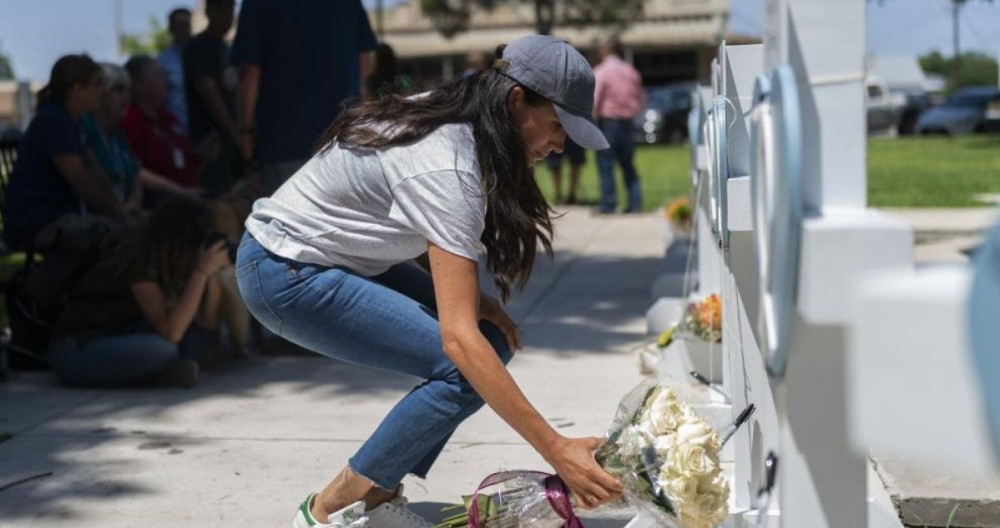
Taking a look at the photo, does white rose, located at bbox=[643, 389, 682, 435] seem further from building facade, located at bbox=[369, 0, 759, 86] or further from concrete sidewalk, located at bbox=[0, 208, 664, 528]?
building facade, located at bbox=[369, 0, 759, 86]

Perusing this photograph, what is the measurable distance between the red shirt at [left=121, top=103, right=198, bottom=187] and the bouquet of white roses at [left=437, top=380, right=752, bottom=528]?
536 centimetres

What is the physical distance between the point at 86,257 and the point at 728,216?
3664 mm

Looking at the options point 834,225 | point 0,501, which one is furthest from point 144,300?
point 834,225

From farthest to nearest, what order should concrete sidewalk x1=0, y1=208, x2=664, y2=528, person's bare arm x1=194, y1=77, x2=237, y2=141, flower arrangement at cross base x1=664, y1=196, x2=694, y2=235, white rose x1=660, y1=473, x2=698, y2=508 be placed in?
1. flower arrangement at cross base x1=664, y1=196, x2=694, y2=235
2. person's bare arm x1=194, y1=77, x2=237, y2=141
3. concrete sidewalk x1=0, y1=208, x2=664, y2=528
4. white rose x1=660, y1=473, x2=698, y2=508

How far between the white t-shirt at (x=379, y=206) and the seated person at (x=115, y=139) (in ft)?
12.0

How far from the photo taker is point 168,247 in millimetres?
5523

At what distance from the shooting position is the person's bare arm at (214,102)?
8.41 meters

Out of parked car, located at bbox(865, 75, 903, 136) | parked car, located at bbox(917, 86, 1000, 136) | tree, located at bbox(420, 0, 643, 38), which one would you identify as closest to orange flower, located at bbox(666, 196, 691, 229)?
tree, located at bbox(420, 0, 643, 38)

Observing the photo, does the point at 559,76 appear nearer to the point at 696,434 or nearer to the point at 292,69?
the point at 696,434

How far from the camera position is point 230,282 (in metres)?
6.12

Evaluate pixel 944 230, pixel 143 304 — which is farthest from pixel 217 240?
pixel 944 230

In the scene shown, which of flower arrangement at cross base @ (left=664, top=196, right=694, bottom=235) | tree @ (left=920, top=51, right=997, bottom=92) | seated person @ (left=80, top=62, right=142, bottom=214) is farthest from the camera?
tree @ (left=920, top=51, right=997, bottom=92)

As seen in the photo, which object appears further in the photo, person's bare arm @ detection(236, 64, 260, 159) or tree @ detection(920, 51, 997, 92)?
tree @ detection(920, 51, 997, 92)

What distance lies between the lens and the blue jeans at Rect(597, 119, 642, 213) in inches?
509
